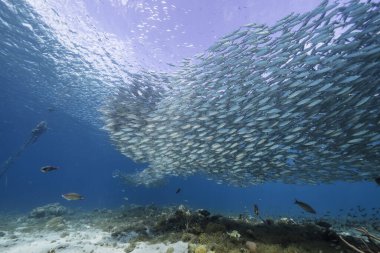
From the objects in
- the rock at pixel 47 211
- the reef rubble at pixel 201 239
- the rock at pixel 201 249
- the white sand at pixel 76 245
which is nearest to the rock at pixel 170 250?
the reef rubble at pixel 201 239

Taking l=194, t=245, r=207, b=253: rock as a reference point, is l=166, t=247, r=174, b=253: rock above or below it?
below

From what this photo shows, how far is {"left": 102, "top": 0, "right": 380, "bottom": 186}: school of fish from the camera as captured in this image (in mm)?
8898

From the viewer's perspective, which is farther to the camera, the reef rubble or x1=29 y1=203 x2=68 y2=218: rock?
x1=29 y1=203 x2=68 y2=218: rock

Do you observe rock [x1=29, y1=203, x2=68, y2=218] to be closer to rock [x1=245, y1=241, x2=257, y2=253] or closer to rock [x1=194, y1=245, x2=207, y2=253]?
rock [x1=194, y1=245, x2=207, y2=253]

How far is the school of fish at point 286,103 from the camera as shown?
890 centimetres

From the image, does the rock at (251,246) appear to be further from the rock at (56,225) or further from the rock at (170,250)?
the rock at (56,225)

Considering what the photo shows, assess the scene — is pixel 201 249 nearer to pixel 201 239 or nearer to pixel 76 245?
pixel 201 239

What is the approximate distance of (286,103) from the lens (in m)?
11.0

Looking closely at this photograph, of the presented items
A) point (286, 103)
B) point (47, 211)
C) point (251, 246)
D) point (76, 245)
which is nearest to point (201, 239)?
point (251, 246)

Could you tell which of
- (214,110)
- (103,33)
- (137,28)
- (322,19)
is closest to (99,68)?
(103,33)

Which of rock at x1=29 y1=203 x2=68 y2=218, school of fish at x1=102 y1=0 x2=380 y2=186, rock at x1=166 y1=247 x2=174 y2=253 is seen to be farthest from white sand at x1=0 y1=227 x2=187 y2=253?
rock at x1=29 y1=203 x2=68 y2=218

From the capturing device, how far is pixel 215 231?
9.09 metres

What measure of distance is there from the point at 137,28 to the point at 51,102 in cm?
2479

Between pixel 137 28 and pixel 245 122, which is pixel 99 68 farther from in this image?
pixel 245 122
